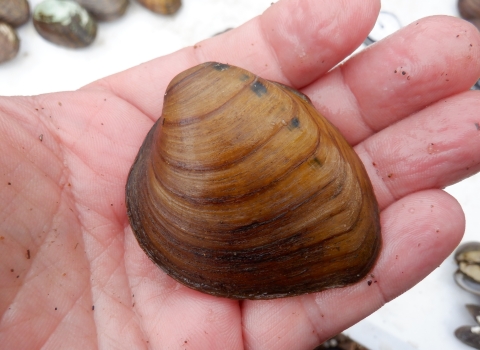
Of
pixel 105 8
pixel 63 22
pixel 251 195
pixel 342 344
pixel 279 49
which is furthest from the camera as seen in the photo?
pixel 105 8

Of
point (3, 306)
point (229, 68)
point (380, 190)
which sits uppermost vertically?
point (229, 68)

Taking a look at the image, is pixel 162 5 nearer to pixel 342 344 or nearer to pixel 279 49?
pixel 279 49

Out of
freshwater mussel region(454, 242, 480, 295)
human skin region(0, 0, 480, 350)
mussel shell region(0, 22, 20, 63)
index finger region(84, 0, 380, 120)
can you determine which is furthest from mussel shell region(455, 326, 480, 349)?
mussel shell region(0, 22, 20, 63)

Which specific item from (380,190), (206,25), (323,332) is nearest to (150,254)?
(323,332)

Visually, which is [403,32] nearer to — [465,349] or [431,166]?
[431,166]

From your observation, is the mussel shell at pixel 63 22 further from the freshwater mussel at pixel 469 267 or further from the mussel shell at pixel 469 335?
the mussel shell at pixel 469 335

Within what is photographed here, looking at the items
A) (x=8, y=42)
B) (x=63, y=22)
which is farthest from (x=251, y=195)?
(x=8, y=42)
